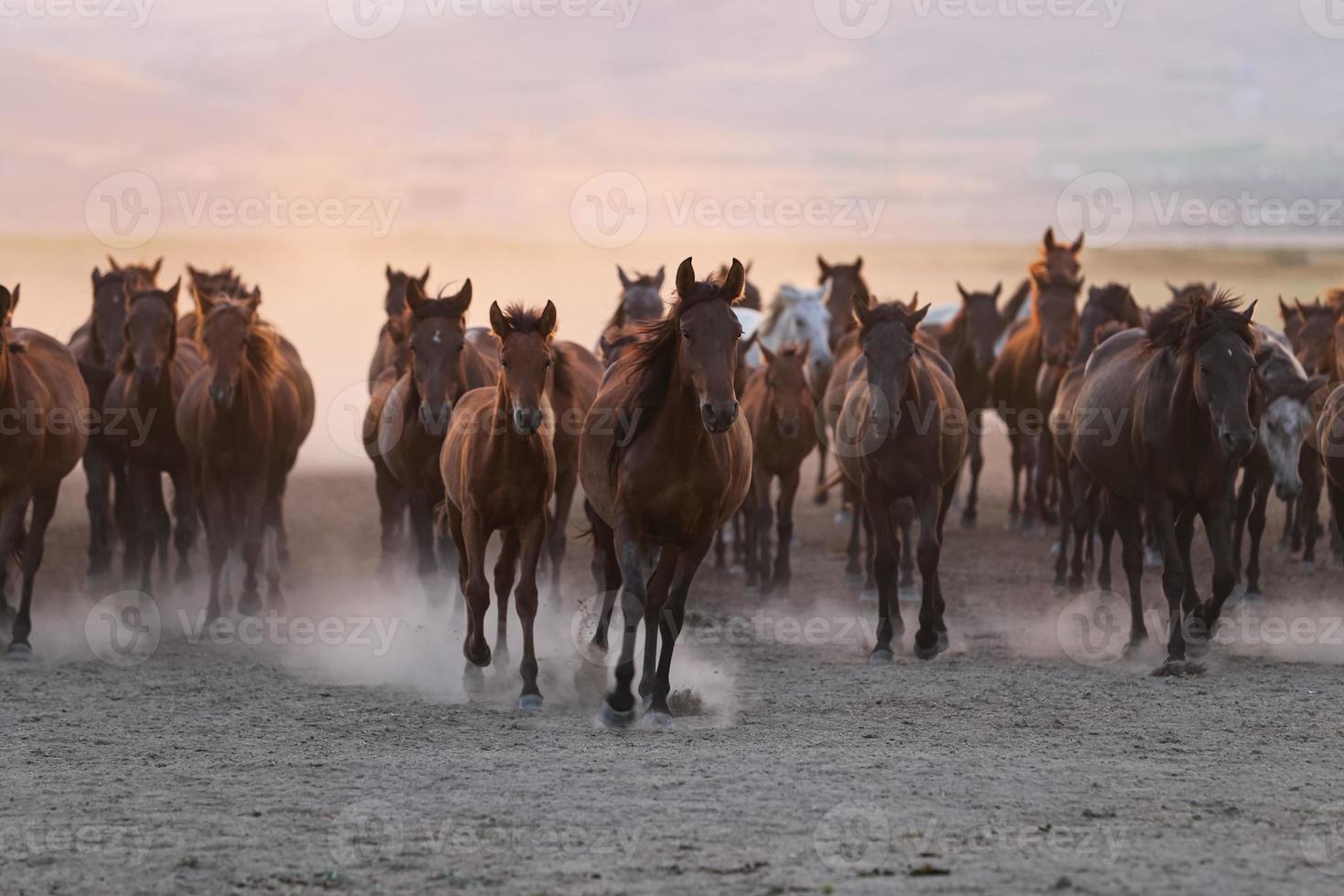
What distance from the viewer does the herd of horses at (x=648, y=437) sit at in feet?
26.0

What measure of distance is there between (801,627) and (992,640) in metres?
1.39

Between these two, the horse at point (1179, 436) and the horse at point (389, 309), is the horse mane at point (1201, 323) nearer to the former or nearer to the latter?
the horse at point (1179, 436)

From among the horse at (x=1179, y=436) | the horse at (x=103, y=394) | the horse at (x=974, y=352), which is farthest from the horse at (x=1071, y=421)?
the horse at (x=103, y=394)

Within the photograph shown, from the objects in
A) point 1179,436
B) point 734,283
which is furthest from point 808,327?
point 734,283

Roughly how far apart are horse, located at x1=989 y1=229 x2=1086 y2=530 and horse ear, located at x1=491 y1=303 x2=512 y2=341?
8.21 meters

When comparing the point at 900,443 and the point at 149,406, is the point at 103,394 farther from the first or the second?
the point at 900,443

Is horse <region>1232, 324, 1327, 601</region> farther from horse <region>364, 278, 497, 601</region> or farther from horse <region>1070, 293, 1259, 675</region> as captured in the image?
horse <region>364, 278, 497, 601</region>

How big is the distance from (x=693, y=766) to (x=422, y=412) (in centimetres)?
415

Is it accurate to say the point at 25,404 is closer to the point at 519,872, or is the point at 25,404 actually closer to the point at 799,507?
the point at 519,872

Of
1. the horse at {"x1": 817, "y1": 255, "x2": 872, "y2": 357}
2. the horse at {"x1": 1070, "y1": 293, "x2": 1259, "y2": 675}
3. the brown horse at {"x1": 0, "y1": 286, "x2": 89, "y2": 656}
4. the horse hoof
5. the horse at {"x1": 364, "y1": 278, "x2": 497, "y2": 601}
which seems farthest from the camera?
the horse at {"x1": 817, "y1": 255, "x2": 872, "y2": 357}

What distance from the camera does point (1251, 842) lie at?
5512 millimetres

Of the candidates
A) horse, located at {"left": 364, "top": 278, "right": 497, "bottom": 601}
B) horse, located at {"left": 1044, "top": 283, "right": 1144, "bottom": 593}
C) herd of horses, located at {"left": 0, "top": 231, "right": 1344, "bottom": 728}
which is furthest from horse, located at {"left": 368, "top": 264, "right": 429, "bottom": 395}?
horse, located at {"left": 1044, "top": 283, "right": 1144, "bottom": 593}

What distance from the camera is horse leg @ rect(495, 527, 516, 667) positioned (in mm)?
8797

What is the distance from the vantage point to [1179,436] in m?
9.39
